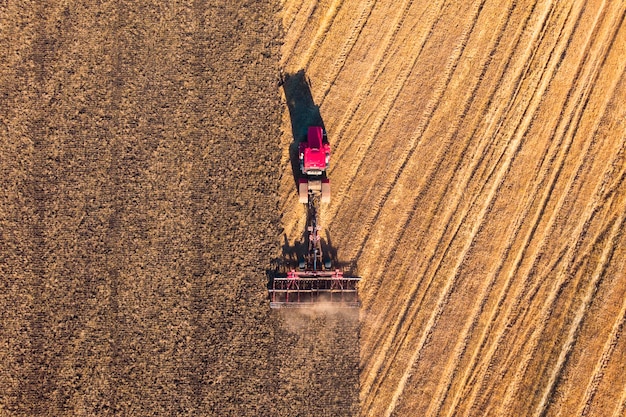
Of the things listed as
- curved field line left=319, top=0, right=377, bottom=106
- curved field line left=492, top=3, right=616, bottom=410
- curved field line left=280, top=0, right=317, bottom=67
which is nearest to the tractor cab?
curved field line left=319, top=0, right=377, bottom=106

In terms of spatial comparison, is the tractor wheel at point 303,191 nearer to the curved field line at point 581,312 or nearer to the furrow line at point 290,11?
the furrow line at point 290,11

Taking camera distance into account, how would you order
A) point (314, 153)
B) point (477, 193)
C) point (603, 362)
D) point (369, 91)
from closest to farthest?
1. point (314, 153)
2. point (603, 362)
3. point (477, 193)
4. point (369, 91)

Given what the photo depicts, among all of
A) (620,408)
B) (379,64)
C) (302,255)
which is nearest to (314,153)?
(302,255)

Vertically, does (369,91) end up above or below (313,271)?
above

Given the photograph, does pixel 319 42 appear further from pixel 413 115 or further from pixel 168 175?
pixel 168 175

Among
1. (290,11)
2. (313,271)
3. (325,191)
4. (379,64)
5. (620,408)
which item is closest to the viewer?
(313,271)

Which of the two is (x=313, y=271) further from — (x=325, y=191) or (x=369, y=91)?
(x=369, y=91)
